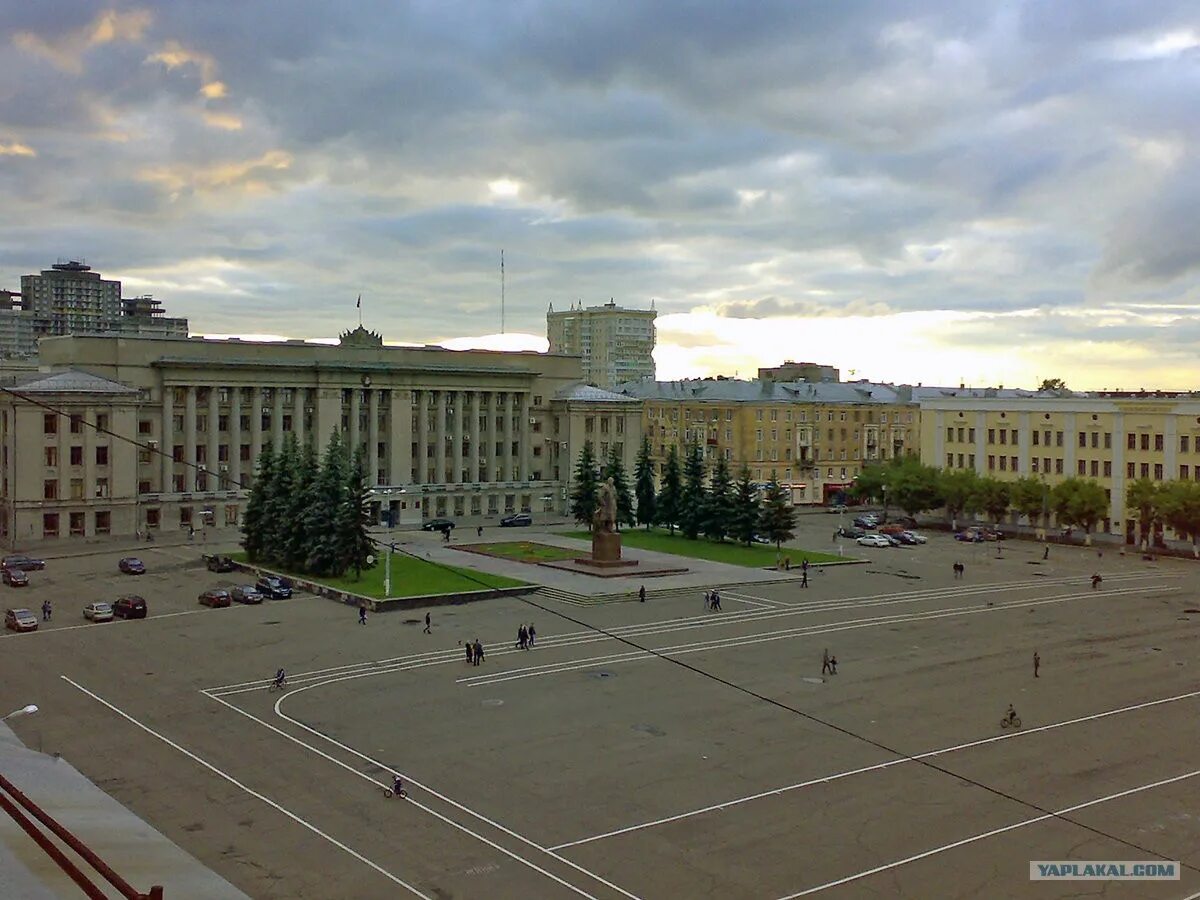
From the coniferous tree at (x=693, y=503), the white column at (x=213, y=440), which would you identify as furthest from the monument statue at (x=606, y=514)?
the white column at (x=213, y=440)

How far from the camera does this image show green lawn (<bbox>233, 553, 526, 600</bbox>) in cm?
5041

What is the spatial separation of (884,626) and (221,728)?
1045 inches

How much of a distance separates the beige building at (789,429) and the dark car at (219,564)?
5105 centimetres

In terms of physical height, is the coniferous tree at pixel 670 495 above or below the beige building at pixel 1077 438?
below

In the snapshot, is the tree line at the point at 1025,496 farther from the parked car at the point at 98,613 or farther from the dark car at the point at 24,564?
the dark car at the point at 24,564

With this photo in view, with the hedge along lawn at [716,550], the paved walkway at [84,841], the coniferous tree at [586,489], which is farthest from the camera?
the coniferous tree at [586,489]

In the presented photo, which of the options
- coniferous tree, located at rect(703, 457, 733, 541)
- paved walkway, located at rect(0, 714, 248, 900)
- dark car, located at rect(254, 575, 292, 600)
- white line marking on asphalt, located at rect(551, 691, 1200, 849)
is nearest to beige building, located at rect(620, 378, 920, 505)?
coniferous tree, located at rect(703, 457, 733, 541)

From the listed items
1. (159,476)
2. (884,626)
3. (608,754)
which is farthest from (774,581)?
(159,476)

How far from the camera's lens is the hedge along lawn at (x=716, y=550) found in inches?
2554

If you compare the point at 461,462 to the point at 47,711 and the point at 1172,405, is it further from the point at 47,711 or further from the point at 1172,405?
the point at 47,711

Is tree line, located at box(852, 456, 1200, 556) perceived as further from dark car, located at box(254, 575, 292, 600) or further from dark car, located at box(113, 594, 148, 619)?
dark car, located at box(113, 594, 148, 619)

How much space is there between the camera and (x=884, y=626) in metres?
44.8

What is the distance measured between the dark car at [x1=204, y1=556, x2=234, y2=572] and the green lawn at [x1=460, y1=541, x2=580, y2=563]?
1442cm

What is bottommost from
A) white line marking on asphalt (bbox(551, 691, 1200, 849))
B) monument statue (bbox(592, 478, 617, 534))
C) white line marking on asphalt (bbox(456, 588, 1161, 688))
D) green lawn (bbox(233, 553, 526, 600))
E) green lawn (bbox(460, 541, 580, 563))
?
white line marking on asphalt (bbox(551, 691, 1200, 849))
